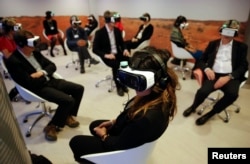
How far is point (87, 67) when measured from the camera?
16.6 ft

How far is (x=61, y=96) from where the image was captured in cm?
237

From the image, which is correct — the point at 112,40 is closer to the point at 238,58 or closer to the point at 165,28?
the point at 238,58

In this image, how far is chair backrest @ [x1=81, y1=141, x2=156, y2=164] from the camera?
4.35 feet

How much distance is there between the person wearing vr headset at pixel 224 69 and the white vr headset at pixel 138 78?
172 cm

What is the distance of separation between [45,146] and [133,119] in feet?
5.03

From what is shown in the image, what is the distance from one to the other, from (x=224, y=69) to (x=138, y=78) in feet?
6.51

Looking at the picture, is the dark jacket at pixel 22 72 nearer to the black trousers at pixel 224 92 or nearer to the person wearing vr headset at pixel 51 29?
the black trousers at pixel 224 92

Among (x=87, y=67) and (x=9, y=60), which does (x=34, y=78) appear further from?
(x=87, y=67)

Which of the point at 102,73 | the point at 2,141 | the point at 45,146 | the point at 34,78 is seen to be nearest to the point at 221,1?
the point at 102,73

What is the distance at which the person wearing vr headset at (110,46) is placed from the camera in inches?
136

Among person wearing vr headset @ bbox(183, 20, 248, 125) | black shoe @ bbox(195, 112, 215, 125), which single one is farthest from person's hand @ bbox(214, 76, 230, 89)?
black shoe @ bbox(195, 112, 215, 125)

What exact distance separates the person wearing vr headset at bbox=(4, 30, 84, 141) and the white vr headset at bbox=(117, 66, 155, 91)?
4.31ft

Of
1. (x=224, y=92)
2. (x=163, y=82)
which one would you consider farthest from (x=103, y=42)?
(x=163, y=82)

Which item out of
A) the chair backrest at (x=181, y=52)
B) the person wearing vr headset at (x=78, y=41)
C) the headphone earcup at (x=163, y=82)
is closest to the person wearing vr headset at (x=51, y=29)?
A: the person wearing vr headset at (x=78, y=41)
